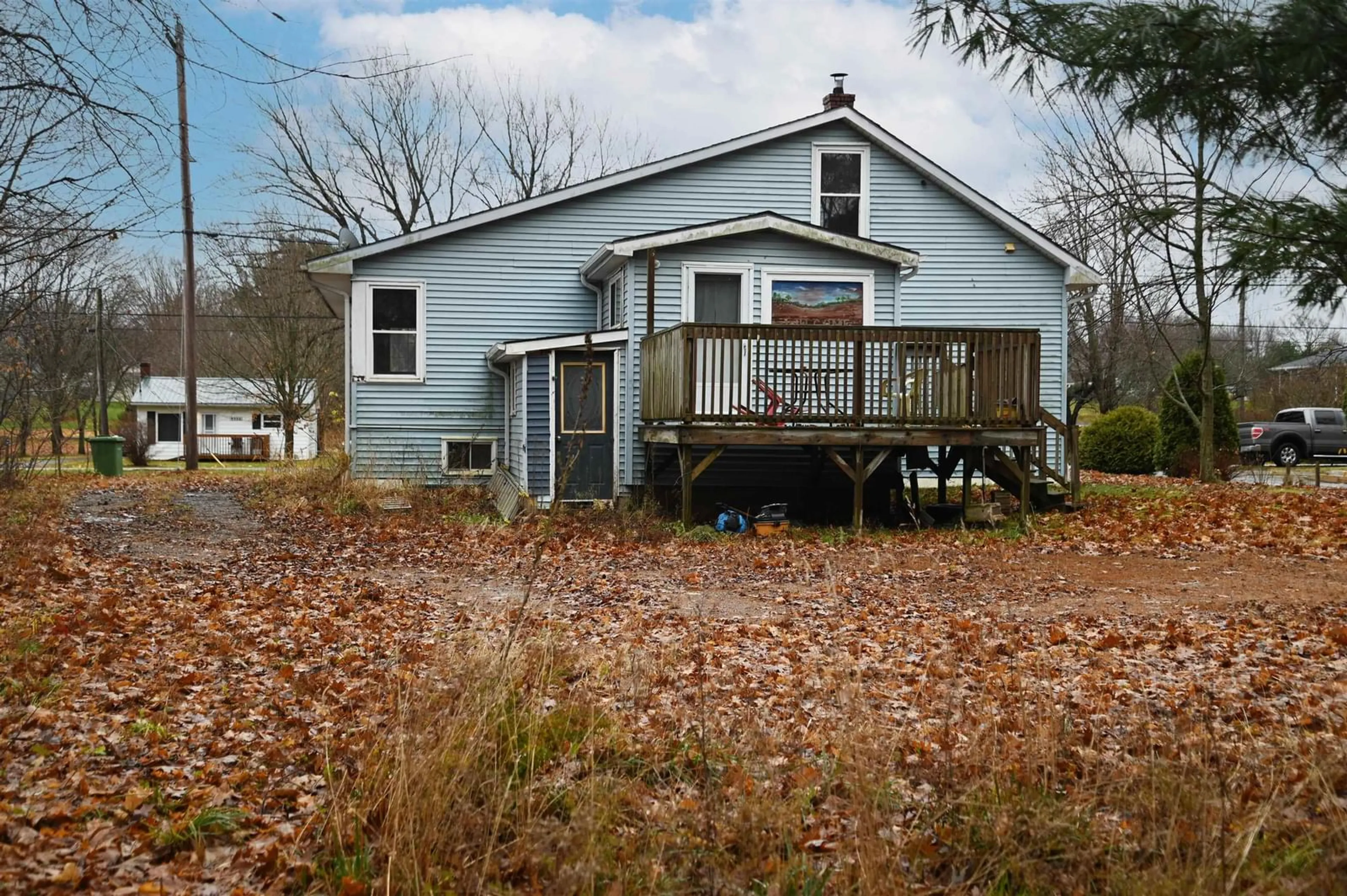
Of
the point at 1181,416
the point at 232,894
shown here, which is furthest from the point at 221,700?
the point at 1181,416

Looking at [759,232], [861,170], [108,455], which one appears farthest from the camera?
[108,455]

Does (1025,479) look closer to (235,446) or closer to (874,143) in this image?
(874,143)

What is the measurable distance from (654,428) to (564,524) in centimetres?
207

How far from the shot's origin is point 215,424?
4497 centimetres

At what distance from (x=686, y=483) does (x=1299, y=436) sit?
963 inches

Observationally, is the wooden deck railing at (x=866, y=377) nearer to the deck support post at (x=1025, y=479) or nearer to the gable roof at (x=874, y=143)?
the deck support post at (x=1025, y=479)

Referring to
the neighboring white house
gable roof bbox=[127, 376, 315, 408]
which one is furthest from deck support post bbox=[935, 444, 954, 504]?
the neighboring white house

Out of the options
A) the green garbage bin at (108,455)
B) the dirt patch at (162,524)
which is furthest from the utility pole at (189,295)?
the dirt patch at (162,524)

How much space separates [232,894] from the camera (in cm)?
406

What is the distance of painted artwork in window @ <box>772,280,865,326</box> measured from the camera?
17297 mm

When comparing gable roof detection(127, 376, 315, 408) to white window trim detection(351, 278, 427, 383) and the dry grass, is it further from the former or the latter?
the dry grass

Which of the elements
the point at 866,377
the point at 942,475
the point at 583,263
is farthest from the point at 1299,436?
the point at 583,263

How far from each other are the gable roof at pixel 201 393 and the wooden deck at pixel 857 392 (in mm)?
30752

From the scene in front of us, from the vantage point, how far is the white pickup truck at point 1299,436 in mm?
31609
